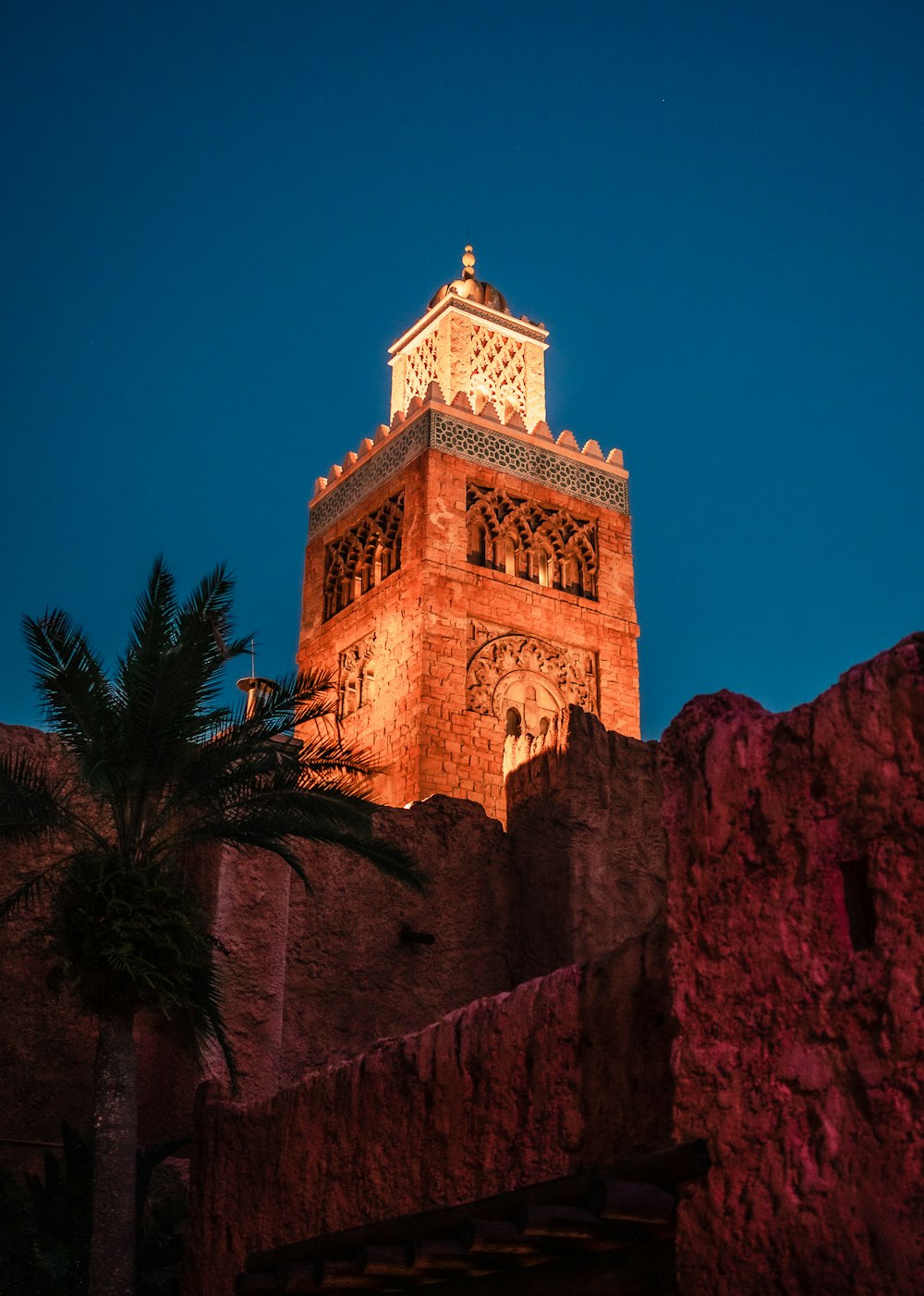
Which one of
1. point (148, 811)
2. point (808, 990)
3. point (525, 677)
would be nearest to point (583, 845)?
point (148, 811)

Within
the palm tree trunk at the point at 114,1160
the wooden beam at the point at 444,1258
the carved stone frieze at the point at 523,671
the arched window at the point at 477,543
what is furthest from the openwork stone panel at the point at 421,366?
the wooden beam at the point at 444,1258

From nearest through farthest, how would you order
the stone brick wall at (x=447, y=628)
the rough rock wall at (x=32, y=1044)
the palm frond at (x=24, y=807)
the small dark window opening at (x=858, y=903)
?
the small dark window opening at (x=858, y=903)
the palm frond at (x=24, y=807)
the rough rock wall at (x=32, y=1044)
the stone brick wall at (x=447, y=628)

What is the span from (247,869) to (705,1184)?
695cm

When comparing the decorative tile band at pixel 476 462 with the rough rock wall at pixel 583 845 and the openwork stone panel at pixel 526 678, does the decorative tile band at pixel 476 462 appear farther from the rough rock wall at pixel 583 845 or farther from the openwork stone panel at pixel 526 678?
the rough rock wall at pixel 583 845

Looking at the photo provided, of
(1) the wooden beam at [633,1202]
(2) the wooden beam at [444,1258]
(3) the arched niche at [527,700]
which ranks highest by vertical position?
(3) the arched niche at [527,700]

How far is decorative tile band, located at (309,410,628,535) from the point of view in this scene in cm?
2408

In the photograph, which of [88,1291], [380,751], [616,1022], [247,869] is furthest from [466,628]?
[616,1022]

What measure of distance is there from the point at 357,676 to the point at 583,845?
1089 centimetres

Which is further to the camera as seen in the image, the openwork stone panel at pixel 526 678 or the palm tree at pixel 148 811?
the openwork stone panel at pixel 526 678

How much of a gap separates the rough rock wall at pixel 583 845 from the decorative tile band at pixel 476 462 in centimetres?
1107

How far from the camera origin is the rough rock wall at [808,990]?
4.78 m

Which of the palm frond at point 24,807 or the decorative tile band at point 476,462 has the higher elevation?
the decorative tile band at point 476,462

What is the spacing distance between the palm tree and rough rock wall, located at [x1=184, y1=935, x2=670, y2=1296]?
1.12m

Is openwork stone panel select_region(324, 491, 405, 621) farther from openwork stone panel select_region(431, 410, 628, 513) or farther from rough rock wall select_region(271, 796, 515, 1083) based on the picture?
rough rock wall select_region(271, 796, 515, 1083)
